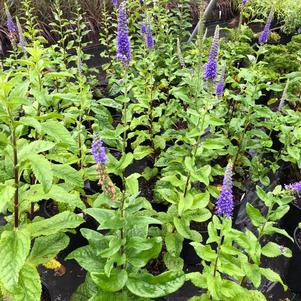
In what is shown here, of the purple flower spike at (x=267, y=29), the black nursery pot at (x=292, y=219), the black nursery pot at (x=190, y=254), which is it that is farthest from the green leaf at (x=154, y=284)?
the purple flower spike at (x=267, y=29)

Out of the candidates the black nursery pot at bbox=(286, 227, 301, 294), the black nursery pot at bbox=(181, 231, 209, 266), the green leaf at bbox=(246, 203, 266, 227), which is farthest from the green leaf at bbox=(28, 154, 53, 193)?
the black nursery pot at bbox=(286, 227, 301, 294)

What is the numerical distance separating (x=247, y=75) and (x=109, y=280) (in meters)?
2.00

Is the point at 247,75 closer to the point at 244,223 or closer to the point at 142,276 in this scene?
the point at 244,223

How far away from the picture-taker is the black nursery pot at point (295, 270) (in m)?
2.88

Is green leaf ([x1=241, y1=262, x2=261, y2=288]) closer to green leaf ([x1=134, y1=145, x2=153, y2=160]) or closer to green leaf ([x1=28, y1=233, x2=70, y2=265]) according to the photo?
green leaf ([x1=28, y1=233, x2=70, y2=265])

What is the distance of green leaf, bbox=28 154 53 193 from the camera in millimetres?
1663

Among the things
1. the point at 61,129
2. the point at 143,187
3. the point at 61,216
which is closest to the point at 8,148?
the point at 61,129

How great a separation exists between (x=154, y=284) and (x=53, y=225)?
1.96 feet

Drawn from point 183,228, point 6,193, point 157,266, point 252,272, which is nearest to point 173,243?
point 183,228

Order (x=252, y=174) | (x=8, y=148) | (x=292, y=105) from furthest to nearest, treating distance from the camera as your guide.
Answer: (x=292, y=105)
(x=252, y=174)
(x=8, y=148)

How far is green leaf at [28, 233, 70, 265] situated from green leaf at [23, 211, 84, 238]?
18cm

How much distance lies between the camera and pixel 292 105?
4258 millimetres

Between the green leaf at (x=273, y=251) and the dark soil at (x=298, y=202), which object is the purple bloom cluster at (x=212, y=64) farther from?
the dark soil at (x=298, y=202)

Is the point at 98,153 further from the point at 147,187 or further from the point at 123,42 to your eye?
the point at 147,187
